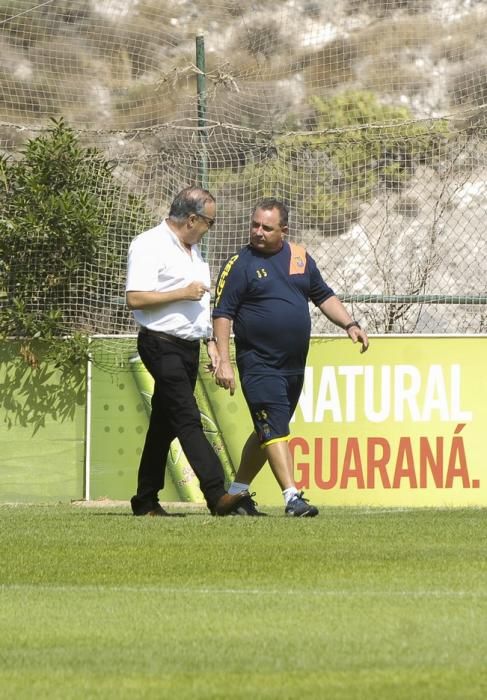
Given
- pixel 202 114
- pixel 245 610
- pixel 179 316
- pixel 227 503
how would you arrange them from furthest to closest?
pixel 202 114 < pixel 179 316 < pixel 227 503 < pixel 245 610

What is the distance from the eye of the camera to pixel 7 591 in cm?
628

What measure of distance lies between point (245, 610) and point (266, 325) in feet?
13.5

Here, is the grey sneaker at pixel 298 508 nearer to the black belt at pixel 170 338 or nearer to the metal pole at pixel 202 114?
the black belt at pixel 170 338

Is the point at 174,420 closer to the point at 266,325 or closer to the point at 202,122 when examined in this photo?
the point at 266,325

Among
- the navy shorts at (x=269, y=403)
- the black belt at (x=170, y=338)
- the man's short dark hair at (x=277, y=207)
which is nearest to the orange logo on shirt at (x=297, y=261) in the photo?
the man's short dark hair at (x=277, y=207)

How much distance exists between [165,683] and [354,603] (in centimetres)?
150

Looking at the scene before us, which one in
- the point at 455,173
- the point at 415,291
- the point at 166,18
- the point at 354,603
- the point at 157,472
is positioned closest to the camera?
the point at 354,603

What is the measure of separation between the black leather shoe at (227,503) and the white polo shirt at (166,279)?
1.01 meters

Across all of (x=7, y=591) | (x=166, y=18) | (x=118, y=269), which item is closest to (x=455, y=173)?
(x=118, y=269)

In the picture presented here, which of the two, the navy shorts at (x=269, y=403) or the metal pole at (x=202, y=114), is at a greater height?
the metal pole at (x=202, y=114)

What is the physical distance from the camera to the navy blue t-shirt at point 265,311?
9648 millimetres

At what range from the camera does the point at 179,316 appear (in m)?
9.73

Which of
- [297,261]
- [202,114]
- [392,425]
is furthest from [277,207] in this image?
[202,114]

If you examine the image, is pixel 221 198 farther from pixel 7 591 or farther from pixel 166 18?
pixel 166 18
